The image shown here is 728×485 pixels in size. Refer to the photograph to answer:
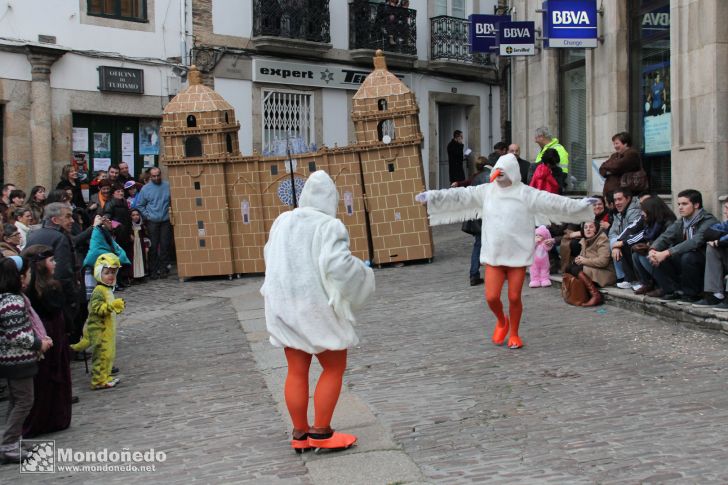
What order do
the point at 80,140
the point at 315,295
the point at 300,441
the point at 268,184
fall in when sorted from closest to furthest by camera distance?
the point at 315,295 → the point at 300,441 → the point at 268,184 → the point at 80,140

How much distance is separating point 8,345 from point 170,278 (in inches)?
378

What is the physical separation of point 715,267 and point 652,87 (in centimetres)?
543

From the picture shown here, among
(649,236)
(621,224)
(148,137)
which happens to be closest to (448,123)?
(148,137)

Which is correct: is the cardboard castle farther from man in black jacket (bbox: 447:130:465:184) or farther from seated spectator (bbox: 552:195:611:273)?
man in black jacket (bbox: 447:130:465:184)

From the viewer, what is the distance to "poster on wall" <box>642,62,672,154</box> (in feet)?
44.1

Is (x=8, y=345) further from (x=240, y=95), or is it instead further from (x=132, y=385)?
(x=240, y=95)

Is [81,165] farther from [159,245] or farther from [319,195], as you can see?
[319,195]

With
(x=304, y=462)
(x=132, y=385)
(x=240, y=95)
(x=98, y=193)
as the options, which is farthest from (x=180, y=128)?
(x=304, y=462)

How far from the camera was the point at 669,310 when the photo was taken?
31.6ft

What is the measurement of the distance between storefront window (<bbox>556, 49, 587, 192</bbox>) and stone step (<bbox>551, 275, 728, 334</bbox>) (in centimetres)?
573

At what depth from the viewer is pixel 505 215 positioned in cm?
874

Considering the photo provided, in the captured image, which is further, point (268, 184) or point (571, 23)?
point (268, 184)

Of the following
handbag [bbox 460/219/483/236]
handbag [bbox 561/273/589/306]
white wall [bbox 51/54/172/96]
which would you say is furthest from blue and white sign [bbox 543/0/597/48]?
white wall [bbox 51/54/172/96]

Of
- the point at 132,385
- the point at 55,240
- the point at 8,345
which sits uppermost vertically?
the point at 55,240
